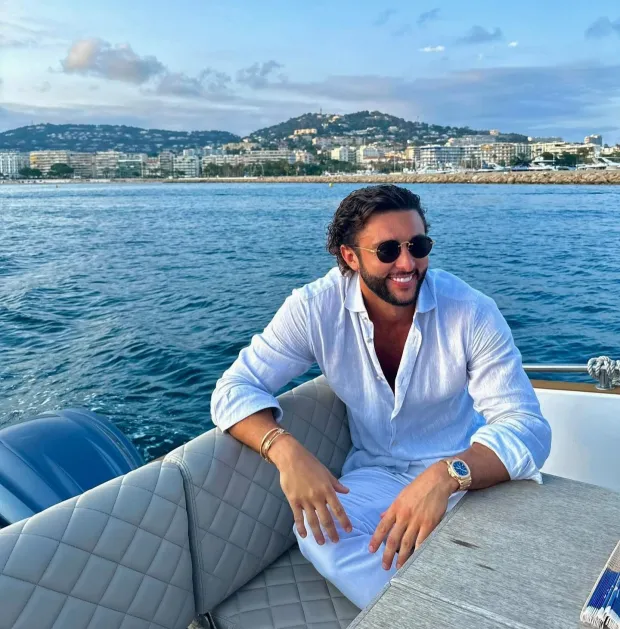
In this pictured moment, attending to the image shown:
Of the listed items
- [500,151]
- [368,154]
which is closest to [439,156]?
[500,151]

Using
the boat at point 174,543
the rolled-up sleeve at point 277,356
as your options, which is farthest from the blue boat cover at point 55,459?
the rolled-up sleeve at point 277,356

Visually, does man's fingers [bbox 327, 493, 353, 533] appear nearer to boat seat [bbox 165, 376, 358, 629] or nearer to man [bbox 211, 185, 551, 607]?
man [bbox 211, 185, 551, 607]

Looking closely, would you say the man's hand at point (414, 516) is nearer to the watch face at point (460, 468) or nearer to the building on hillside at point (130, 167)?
the watch face at point (460, 468)

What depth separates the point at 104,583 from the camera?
128 cm

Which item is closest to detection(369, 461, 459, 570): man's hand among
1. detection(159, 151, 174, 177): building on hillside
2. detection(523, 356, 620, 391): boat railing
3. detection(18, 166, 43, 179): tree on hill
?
detection(523, 356, 620, 391): boat railing

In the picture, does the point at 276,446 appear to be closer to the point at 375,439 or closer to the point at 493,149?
the point at 375,439

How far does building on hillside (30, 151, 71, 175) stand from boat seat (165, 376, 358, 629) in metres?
137

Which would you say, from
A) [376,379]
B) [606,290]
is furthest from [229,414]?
[606,290]

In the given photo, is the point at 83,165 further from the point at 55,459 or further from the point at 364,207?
the point at 364,207

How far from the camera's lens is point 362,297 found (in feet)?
5.74

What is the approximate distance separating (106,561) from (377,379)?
2.58 ft

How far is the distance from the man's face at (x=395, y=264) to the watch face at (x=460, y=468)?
479 mm

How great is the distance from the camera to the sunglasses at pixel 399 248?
64.9 inches

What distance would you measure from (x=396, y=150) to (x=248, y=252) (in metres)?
120
